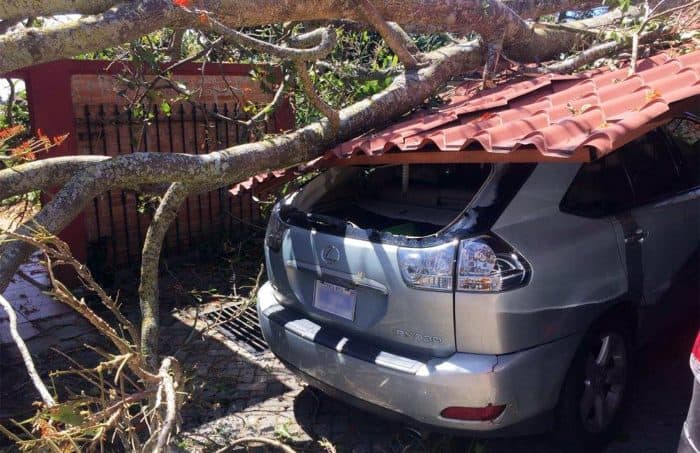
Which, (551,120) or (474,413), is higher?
(551,120)

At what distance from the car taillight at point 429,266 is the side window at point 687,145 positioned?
6.91 feet

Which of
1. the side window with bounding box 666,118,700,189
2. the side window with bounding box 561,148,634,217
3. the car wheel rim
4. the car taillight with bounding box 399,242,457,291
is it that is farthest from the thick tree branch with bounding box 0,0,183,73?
the side window with bounding box 666,118,700,189

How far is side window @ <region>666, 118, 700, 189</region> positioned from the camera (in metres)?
4.23

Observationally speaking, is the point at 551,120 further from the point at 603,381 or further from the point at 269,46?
the point at 269,46

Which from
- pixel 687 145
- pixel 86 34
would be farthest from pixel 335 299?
pixel 687 145

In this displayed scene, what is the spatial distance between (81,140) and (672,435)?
6.13m

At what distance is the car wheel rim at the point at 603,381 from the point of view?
3419mm

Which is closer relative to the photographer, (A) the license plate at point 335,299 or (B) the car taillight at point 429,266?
(B) the car taillight at point 429,266

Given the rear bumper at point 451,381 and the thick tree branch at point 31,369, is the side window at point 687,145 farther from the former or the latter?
the thick tree branch at point 31,369

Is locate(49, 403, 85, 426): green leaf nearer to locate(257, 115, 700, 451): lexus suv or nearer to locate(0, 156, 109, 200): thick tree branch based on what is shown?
locate(257, 115, 700, 451): lexus suv

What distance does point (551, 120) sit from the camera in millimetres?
3295

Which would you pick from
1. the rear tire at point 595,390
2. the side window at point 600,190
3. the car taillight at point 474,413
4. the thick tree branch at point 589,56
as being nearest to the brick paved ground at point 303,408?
the rear tire at point 595,390

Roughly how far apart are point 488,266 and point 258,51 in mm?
2628

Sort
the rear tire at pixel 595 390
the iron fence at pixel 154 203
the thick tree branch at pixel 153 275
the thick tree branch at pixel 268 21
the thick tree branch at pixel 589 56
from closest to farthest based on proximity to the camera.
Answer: the thick tree branch at pixel 268 21, the rear tire at pixel 595 390, the thick tree branch at pixel 153 275, the thick tree branch at pixel 589 56, the iron fence at pixel 154 203
